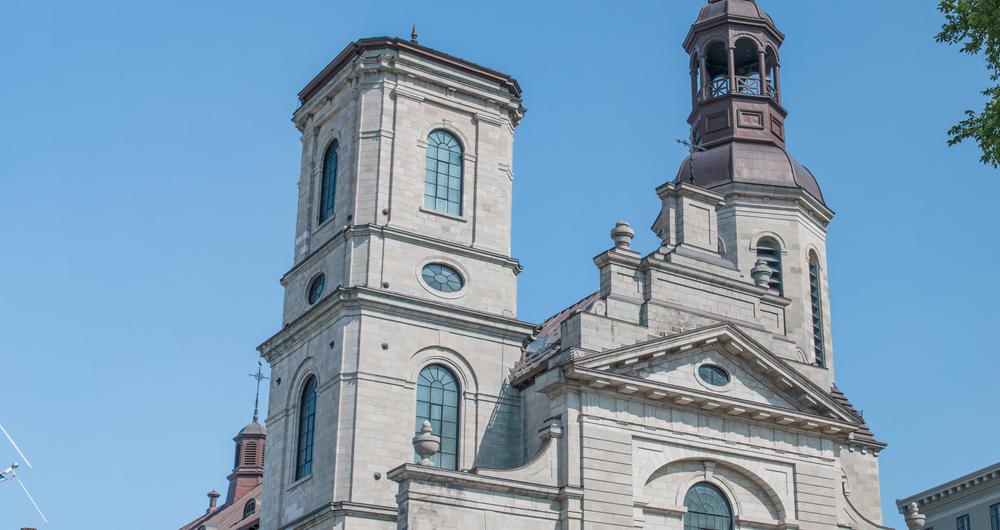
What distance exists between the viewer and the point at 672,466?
34.7 m

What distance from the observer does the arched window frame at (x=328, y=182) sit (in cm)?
3938

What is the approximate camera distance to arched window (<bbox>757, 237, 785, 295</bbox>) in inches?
1757

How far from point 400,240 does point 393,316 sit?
2.26 m

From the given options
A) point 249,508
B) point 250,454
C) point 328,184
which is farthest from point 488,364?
point 250,454

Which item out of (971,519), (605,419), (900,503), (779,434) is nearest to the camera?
(605,419)

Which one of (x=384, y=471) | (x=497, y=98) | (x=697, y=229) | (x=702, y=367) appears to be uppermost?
(x=497, y=98)

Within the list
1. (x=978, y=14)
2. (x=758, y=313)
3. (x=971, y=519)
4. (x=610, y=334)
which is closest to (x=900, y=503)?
(x=971, y=519)

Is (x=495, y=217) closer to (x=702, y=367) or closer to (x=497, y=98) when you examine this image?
(x=497, y=98)

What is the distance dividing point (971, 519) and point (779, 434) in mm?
28930

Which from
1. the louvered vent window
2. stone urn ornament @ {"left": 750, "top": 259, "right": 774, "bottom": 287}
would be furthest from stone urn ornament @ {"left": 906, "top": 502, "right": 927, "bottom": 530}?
the louvered vent window

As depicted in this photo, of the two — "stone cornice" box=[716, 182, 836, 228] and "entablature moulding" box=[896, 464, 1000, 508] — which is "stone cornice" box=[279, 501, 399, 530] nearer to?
"stone cornice" box=[716, 182, 836, 228]

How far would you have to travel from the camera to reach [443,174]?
1533 inches

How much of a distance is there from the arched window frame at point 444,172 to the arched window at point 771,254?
11171 mm

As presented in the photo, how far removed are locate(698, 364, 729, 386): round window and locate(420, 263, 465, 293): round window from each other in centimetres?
684
